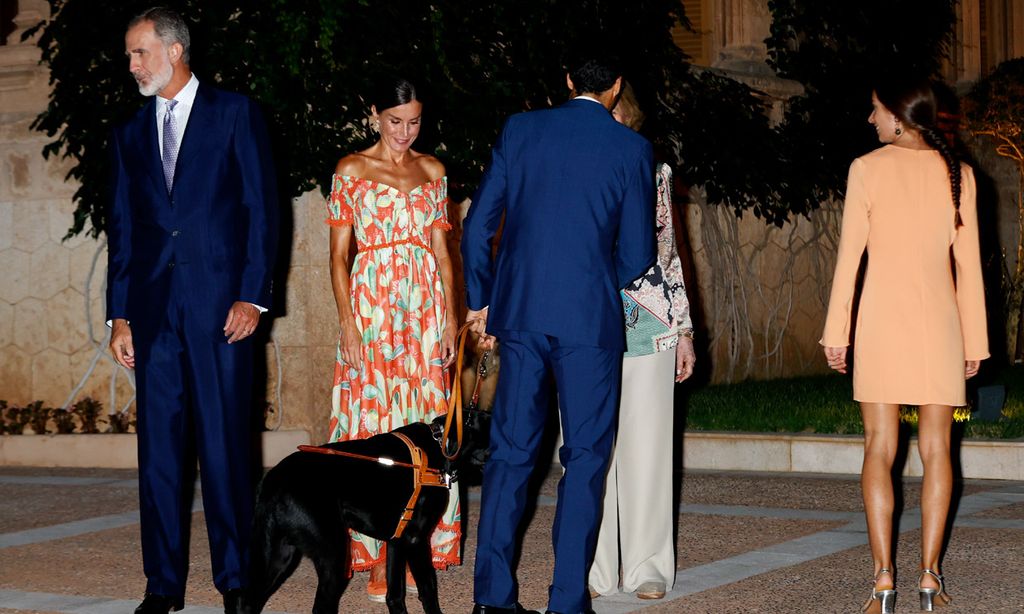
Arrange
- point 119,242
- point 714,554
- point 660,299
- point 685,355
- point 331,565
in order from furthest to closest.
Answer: point 714,554 < point 685,355 < point 660,299 < point 119,242 < point 331,565

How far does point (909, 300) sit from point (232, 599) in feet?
8.12

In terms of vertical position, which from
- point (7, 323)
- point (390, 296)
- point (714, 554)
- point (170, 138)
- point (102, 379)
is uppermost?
point (170, 138)

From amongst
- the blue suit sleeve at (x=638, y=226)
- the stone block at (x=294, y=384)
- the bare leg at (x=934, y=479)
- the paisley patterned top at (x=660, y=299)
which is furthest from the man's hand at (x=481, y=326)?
the stone block at (x=294, y=384)

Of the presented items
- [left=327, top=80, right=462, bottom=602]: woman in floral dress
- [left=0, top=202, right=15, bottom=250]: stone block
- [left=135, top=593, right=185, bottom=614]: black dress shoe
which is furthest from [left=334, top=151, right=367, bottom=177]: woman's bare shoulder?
[left=0, top=202, right=15, bottom=250]: stone block

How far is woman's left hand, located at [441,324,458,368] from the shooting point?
19.0 feet

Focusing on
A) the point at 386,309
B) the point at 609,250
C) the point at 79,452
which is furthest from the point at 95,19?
the point at 609,250

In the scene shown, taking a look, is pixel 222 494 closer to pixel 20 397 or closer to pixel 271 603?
pixel 271 603

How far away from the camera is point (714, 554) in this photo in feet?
20.3

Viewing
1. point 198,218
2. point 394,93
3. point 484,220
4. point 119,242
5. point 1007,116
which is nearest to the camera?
point 484,220

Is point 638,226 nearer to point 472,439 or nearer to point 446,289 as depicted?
→ point 472,439

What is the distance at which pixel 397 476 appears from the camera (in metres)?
4.68

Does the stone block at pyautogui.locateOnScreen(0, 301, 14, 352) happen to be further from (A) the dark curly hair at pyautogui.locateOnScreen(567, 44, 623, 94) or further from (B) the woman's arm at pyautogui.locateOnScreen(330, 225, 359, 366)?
(A) the dark curly hair at pyautogui.locateOnScreen(567, 44, 623, 94)

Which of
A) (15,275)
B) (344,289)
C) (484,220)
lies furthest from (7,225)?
(484,220)

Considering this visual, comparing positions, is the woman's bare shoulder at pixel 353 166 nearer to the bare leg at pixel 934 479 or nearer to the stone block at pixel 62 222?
the bare leg at pixel 934 479
